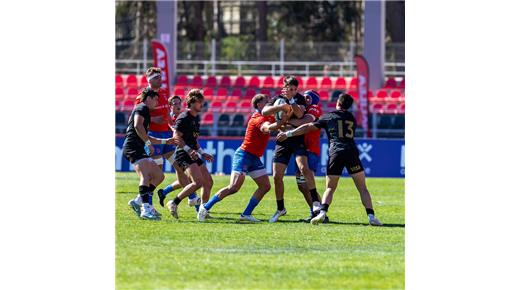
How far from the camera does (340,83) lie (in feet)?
133

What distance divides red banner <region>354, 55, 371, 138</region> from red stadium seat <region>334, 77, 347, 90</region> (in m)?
4.09

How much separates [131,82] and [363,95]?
357 inches

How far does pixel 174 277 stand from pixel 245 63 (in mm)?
31992

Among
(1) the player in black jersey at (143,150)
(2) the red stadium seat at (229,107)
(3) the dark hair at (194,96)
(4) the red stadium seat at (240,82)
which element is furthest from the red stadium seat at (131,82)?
(3) the dark hair at (194,96)

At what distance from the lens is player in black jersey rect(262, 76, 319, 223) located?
53.3 ft

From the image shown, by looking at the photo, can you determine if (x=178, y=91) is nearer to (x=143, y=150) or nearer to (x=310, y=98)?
(x=310, y=98)

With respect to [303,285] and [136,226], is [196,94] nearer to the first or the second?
[136,226]

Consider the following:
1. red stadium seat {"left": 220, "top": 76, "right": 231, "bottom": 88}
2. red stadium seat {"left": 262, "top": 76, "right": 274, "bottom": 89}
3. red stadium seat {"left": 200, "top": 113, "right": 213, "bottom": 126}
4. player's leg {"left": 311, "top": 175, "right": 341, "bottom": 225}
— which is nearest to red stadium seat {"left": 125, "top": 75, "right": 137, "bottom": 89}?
red stadium seat {"left": 220, "top": 76, "right": 231, "bottom": 88}

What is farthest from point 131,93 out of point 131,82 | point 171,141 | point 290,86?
point 290,86

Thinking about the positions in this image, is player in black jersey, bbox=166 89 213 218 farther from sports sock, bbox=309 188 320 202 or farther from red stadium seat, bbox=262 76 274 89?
red stadium seat, bbox=262 76 274 89

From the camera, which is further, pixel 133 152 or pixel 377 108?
pixel 377 108

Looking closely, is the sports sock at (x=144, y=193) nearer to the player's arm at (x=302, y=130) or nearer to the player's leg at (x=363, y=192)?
the player's arm at (x=302, y=130)
